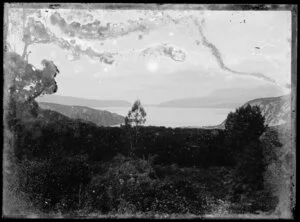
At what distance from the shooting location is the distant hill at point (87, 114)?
549 centimetres

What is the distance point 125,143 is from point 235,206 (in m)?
1.53

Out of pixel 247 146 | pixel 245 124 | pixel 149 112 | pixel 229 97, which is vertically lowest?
pixel 247 146

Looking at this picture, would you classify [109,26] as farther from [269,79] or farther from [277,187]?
[277,187]

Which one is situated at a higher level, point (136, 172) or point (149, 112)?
point (149, 112)

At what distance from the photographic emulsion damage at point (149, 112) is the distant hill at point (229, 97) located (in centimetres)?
1

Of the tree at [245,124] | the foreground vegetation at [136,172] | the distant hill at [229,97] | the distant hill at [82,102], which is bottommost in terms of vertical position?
the foreground vegetation at [136,172]

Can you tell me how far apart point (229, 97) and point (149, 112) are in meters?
0.99

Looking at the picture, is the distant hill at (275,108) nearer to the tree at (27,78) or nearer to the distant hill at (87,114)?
the distant hill at (87,114)

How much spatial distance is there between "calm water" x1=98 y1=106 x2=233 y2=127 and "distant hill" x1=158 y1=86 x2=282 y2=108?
0.06 meters

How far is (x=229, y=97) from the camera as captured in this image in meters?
5.53

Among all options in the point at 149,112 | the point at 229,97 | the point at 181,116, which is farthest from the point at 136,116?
the point at 229,97

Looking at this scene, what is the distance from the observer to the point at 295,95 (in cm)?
552

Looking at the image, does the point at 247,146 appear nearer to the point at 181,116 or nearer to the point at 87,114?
the point at 181,116

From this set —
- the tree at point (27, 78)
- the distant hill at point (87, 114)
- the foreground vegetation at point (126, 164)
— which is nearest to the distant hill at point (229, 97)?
the foreground vegetation at point (126, 164)
